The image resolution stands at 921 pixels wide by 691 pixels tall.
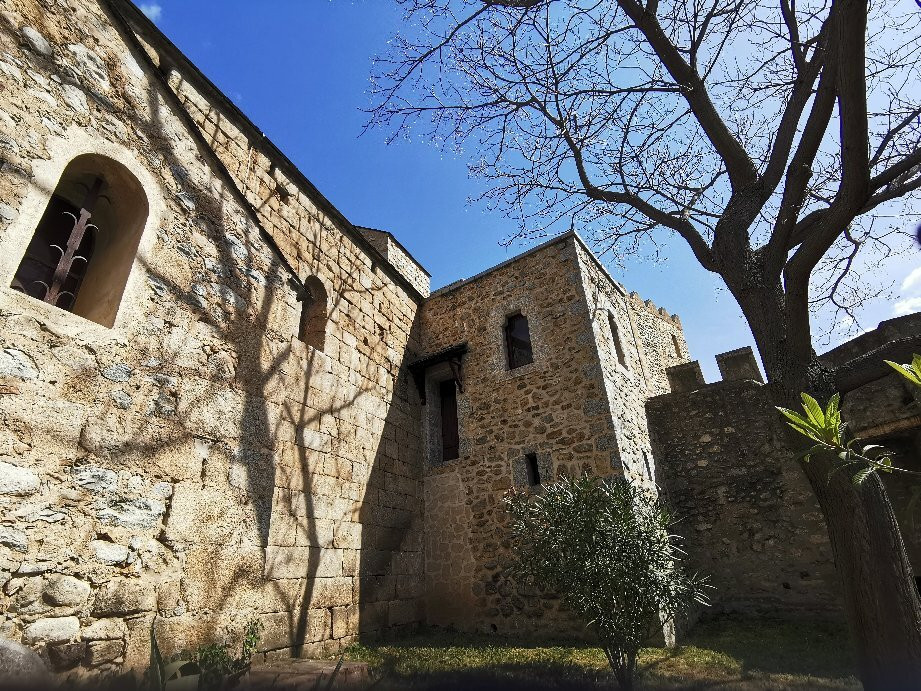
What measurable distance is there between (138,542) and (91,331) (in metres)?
1.46

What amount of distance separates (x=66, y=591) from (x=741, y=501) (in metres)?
8.53

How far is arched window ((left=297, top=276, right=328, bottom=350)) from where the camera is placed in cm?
613

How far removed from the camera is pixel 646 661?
5.01m

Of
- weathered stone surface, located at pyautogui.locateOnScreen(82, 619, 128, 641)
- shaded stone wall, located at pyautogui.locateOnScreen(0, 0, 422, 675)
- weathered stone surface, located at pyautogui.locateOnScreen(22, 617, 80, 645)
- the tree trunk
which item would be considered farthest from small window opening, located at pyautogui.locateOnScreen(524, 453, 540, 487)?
weathered stone surface, located at pyautogui.locateOnScreen(22, 617, 80, 645)

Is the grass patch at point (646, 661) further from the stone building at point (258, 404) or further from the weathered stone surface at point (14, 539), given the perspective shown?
the weathered stone surface at point (14, 539)

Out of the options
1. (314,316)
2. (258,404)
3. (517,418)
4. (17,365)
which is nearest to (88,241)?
(17,365)

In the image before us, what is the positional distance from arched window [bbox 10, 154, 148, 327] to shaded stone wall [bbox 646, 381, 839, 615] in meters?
7.54

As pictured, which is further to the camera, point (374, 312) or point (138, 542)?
point (374, 312)

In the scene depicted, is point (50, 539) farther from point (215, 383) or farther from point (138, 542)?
point (215, 383)

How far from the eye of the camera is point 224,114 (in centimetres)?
559

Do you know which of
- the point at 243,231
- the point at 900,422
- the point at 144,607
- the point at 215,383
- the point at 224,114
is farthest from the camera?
the point at 900,422

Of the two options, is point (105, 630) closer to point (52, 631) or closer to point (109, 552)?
point (52, 631)

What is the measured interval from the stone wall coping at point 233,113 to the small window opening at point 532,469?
3931 mm

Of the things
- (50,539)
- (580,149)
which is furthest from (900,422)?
(50,539)
